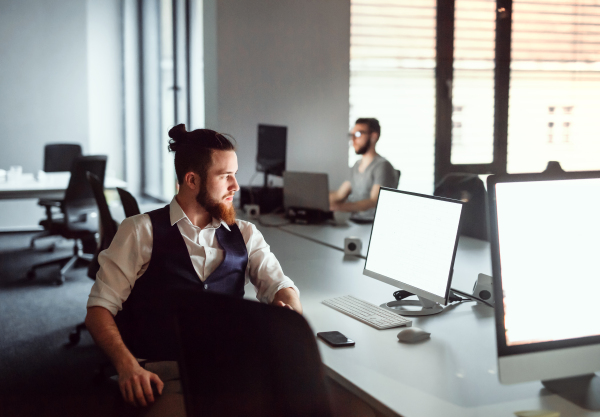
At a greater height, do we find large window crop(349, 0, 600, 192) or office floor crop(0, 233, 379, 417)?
large window crop(349, 0, 600, 192)

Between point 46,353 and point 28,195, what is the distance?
1869mm

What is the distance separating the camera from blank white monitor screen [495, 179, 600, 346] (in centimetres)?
116

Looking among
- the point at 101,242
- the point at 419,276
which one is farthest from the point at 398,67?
the point at 419,276

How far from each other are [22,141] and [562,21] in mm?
6095

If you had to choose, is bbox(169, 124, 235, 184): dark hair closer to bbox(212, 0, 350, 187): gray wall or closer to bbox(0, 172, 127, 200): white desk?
bbox(212, 0, 350, 187): gray wall

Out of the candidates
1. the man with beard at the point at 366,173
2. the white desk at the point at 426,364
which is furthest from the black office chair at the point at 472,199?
the white desk at the point at 426,364

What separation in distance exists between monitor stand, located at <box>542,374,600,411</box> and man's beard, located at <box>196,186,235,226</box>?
99 centimetres

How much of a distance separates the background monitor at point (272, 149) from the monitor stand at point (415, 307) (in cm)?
223

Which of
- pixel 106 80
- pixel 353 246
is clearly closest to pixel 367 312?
pixel 353 246

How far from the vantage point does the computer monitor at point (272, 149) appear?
13.1 ft

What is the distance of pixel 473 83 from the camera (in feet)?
17.1

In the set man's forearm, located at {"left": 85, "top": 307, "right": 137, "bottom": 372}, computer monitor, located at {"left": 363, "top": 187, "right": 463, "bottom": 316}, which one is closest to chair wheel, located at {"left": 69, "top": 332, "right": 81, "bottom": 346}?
man's forearm, located at {"left": 85, "top": 307, "right": 137, "bottom": 372}

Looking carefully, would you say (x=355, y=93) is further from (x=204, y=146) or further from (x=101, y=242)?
(x=204, y=146)

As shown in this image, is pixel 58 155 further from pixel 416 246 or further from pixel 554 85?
pixel 416 246
